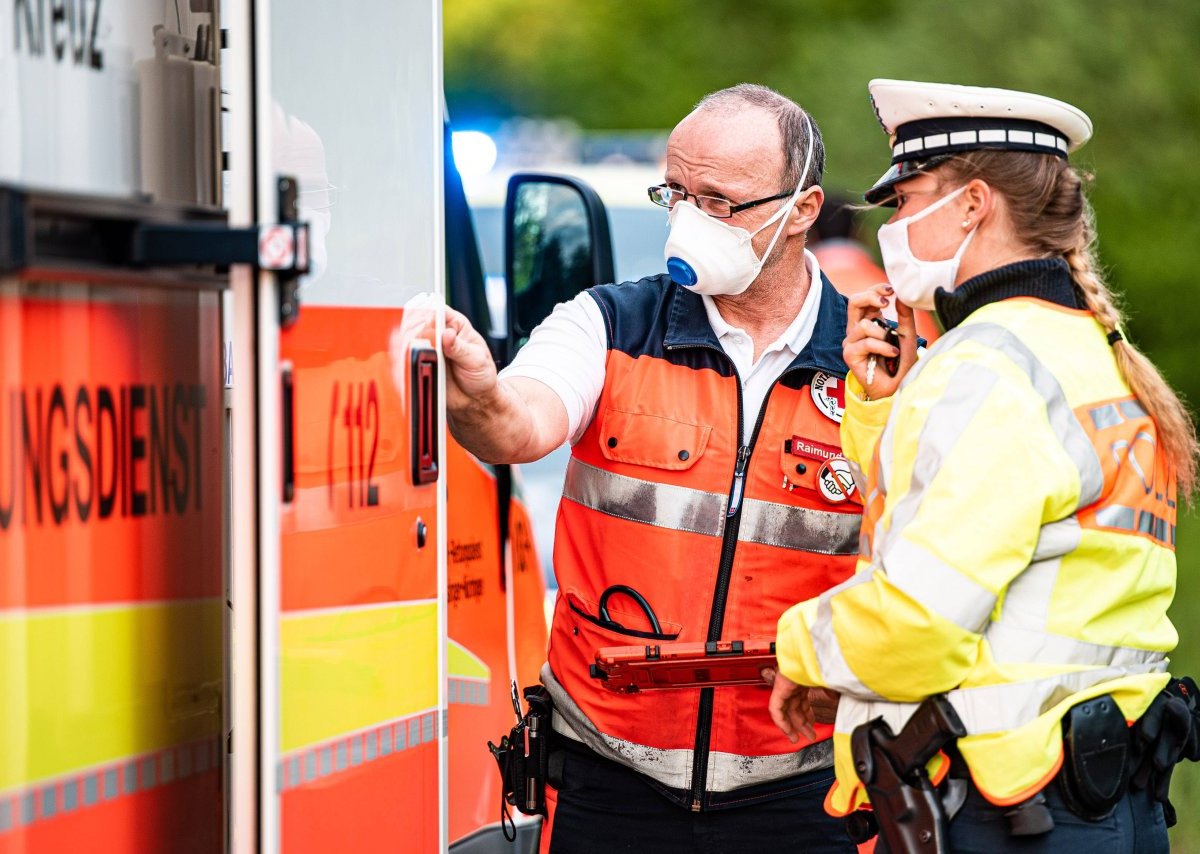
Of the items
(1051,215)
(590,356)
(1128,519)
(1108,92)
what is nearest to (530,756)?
(590,356)

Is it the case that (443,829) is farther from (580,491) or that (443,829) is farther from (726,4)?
(726,4)

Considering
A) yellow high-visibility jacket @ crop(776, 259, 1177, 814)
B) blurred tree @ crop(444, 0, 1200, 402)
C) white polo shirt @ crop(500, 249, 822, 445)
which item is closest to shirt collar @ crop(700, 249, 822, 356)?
white polo shirt @ crop(500, 249, 822, 445)

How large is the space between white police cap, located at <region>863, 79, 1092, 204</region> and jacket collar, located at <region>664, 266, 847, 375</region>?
49 centimetres

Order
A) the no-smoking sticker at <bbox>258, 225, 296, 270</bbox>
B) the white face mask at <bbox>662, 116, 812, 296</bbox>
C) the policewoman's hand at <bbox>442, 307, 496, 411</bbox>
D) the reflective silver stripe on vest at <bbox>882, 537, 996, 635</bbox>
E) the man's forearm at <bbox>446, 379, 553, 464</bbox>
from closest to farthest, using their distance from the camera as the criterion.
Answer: the no-smoking sticker at <bbox>258, 225, 296, 270</bbox> < the reflective silver stripe on vest at <bbox>882, 537, 996, 635</bbox> < the policewoman's hand at <bbox>442, 307, 496, 411</bbox> < the man's forearm at <bbox>446, 379, 553, 464</bbox> < the white face mask at <bbox>662, 116, 812, 296</bbox>

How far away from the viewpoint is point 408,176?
2.25 metres

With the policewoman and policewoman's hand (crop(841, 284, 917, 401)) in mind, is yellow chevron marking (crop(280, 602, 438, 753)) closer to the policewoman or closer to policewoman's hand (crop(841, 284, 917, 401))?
the policewoman

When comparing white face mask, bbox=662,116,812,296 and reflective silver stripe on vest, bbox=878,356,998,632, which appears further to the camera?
white face mask, bbox=662,116,812,296

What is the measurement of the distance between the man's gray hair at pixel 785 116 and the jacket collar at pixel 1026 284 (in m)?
0.71

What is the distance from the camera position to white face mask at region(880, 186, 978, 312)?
7.66ft

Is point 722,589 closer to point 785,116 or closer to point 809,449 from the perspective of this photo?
point 809,449

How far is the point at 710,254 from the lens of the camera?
2834 millimetres

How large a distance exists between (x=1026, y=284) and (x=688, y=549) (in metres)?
0.80

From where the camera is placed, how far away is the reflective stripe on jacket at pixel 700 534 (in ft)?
9.00

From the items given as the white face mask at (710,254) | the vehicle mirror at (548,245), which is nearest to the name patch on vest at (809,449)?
the white face mask at (710,254)
